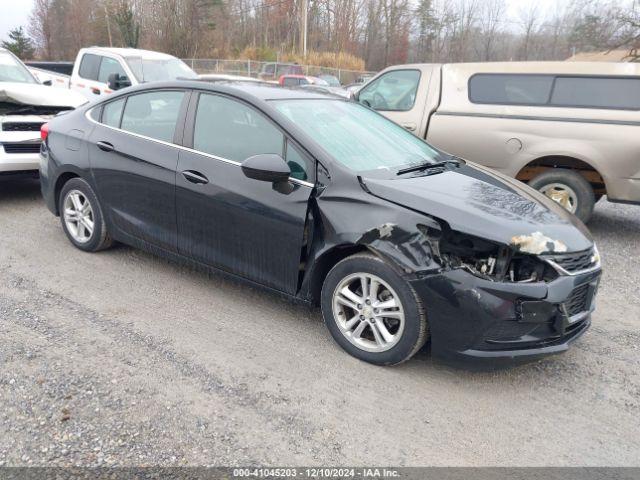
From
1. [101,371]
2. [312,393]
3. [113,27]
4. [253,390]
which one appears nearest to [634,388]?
[312,393]

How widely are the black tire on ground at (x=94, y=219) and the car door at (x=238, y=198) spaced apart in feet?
3.57

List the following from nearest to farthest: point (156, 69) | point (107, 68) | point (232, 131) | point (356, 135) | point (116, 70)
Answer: point (232, 131)
point (356, 135)
point (116, 70)
point (107, 68)
point (156, 69)

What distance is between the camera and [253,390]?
310 centimetres

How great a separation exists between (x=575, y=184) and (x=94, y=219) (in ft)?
17.5

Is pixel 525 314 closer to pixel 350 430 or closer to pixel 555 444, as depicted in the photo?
pixel 555 444

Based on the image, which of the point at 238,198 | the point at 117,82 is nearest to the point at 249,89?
the point at 238,198

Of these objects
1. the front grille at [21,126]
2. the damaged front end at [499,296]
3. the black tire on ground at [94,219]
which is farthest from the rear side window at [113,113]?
the damaged front end at [499,296]

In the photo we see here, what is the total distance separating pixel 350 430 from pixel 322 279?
1.10 metres

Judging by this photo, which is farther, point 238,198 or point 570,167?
point 570,167

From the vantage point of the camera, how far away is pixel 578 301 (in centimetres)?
322

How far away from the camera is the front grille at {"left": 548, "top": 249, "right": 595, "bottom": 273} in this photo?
3119 mm

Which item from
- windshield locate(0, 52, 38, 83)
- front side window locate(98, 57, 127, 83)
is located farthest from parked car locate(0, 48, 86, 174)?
front side window locate(98, 57, 127, 83)

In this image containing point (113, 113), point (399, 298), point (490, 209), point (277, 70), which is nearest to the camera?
point (399, 298)

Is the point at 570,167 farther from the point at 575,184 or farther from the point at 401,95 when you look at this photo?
the point at 401,95
